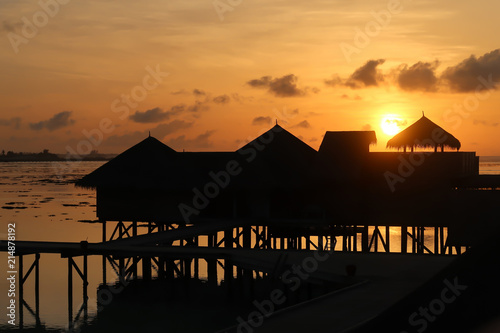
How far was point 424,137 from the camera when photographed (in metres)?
33.6

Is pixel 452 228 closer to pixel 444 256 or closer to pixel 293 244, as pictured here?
pixel 444 256

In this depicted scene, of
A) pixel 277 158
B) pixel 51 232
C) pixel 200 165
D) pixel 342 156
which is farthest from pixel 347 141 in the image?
pixel 51 232

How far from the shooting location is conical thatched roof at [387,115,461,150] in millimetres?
33297

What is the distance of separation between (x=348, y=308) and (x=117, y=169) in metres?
18.0

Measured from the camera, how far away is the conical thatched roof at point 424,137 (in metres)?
33.3

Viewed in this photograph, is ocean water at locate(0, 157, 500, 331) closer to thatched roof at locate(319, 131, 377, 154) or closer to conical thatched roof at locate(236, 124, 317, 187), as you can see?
conical thatched roof at locate(236, 124, 317, 187)

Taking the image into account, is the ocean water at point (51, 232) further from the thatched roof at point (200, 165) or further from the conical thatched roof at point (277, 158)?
the conical thatched roof at point (277, 158)

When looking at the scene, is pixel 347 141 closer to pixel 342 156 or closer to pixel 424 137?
pixel 342 156

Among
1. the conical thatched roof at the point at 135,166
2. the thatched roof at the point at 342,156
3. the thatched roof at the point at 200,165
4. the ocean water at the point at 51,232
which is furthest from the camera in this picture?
the thatched roof at the point at 342,156

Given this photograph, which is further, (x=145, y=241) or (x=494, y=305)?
(x=145, y=241)

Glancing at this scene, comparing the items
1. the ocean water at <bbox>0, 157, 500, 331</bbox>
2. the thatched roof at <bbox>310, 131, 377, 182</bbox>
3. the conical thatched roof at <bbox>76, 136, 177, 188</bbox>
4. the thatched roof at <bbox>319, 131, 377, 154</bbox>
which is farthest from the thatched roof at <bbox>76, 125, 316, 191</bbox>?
the ocean water at <bbox>0, 157, 500, 331</bbox>

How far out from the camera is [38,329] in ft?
73.5

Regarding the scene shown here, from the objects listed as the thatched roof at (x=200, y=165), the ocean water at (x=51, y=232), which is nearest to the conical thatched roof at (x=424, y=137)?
the thatched roof at (x=200, y=165)

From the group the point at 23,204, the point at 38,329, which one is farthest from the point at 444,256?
the point at 23,204
